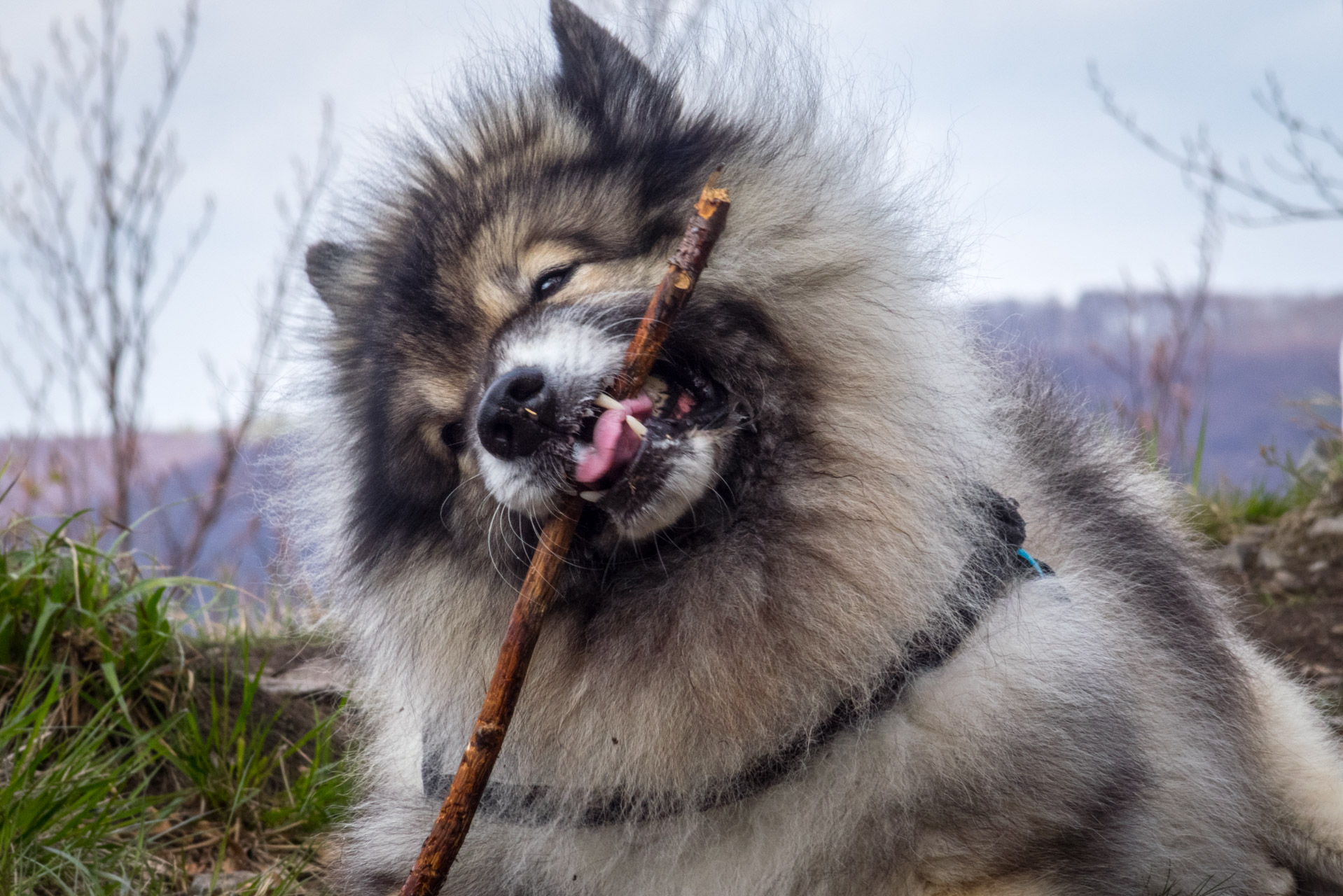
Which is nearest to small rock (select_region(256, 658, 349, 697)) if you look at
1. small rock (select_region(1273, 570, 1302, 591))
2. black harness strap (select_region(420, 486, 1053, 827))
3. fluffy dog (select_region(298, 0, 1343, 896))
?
fluffy dog (select_region(298, 0, 1343, 896))

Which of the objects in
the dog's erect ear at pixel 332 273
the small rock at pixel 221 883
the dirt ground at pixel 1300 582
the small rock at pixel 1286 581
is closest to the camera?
the dog's erect ear at pixel 332 273

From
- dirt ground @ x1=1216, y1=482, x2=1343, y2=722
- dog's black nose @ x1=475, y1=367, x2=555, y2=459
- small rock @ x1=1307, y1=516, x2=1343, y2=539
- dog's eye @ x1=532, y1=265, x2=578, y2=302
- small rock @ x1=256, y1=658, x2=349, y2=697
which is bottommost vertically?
small rock @ x1=256, y1=658, x2=349, y2=697

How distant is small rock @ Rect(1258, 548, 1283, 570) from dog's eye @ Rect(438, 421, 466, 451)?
13.4 ft

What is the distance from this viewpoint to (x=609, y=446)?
1.80m

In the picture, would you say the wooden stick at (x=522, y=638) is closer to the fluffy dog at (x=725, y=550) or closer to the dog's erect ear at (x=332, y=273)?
the fluffy dog at (x=725, y=550)

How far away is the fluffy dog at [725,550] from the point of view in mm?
1890

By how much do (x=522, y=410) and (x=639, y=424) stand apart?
0.19 m

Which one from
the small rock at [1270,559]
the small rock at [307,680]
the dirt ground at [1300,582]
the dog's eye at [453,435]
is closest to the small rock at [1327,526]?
the dirt ground at [1300,582]

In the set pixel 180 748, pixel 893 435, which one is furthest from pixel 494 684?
pixel 180 748

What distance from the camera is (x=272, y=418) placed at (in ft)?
9.77

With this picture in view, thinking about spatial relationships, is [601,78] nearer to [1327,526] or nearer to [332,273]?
[332,273]

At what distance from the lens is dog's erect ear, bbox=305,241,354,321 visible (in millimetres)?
2477

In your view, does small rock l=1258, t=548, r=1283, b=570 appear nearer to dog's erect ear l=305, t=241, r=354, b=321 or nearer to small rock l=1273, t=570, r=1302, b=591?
small rock l=1273, t=570, r=1302, b=591

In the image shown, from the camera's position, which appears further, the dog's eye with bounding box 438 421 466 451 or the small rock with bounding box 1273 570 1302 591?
the small rock with bounding box 1273 570 1302 591
